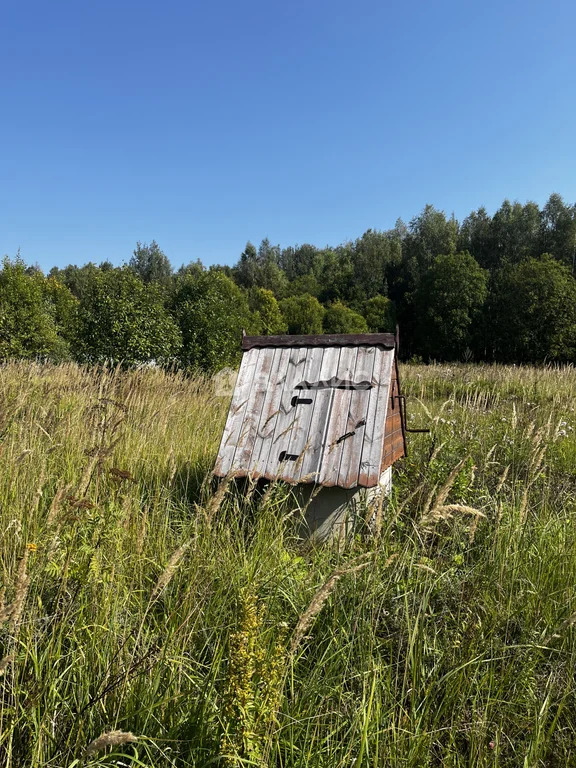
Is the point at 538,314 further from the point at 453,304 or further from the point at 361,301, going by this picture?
the point at 361,301

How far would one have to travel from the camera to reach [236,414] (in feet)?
12.7

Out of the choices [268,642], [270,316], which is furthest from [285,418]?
[270,316]

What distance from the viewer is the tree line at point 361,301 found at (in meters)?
11.7

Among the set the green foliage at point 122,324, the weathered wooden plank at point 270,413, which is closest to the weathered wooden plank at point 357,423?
the weathered wooden plank at point 270,413

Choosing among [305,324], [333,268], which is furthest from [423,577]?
[333,268]

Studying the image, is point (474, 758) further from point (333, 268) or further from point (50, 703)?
point (333, 268)

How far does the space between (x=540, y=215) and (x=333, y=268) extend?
22.5m

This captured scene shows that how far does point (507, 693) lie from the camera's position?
1863 mm

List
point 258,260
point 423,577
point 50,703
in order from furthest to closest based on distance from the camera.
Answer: point 258,260 → point 423,577 → point 50,703

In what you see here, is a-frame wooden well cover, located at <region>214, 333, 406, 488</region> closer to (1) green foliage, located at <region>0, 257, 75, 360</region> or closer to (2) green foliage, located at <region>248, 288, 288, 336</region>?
(1) green foliage, located at <region>0, 257, 75, 360</region>

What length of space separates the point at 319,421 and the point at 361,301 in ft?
152

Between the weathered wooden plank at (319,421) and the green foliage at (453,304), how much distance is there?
109 ft

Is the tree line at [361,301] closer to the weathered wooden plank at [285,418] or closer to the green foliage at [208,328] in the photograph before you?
the green foliage at [208,328]

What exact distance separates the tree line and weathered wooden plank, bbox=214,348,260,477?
204 centimetres
